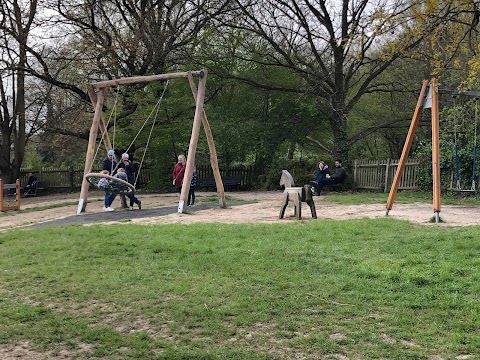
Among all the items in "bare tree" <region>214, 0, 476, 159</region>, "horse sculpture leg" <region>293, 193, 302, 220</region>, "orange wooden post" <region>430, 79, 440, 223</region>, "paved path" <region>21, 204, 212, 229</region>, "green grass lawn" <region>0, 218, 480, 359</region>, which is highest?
"bare tree" <region>214, 0, 476, 159</region>

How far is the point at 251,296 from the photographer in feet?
16.7

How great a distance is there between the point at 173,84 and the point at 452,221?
57.4 feet

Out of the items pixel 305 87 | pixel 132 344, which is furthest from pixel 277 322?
pixel 305 87

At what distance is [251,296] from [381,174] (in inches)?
676

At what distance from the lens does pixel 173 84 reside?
24438mm

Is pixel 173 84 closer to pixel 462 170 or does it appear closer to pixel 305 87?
pixel 305 87

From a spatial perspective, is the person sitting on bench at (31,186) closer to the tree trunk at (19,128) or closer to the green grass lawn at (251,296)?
the tree trunk at (19,128)

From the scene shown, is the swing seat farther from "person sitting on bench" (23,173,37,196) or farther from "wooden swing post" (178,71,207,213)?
"person sitting on bench" (23,173,37,196)

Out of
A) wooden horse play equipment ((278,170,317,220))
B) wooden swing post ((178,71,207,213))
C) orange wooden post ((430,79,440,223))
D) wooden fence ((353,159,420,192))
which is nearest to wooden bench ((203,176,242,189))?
wooden fence ((353,159,420,192))

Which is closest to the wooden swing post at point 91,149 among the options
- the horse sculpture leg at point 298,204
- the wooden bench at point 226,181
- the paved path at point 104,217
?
the paved path at point 104,217

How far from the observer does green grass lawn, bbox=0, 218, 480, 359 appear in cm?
399

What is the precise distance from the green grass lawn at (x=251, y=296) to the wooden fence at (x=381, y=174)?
12.2m

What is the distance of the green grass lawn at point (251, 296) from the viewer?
13.1 ft

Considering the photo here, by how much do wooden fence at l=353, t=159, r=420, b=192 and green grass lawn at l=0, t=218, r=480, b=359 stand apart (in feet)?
39.9
